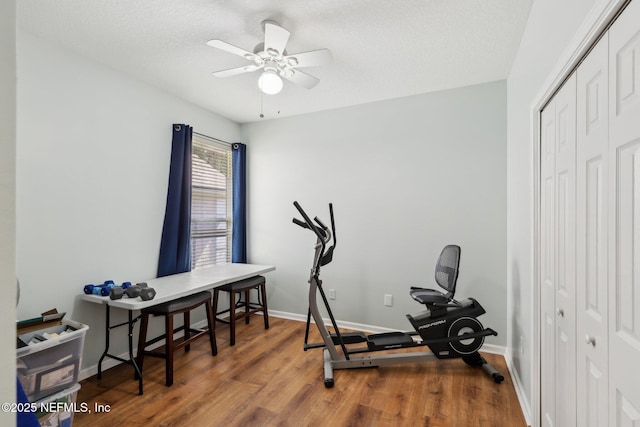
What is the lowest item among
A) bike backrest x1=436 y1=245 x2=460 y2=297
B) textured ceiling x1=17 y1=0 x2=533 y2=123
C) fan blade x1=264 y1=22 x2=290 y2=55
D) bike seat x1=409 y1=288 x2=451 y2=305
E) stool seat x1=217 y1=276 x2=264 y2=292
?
stool seat x1=217 y1=276 x2=264 y2=292

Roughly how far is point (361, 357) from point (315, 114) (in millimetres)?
2768

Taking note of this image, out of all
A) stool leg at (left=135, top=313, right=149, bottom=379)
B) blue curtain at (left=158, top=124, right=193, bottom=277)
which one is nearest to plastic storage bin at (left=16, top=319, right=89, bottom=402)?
stool leg at (left=135, top=313, right=149, bottom=379)

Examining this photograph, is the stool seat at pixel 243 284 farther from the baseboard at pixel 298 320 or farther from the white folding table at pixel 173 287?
the baseboard at pixel 298 320

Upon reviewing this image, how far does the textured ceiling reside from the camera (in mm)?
1837

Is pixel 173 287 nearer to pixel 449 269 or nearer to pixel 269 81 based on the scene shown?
pixel 269 81

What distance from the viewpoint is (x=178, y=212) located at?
10.2 ft

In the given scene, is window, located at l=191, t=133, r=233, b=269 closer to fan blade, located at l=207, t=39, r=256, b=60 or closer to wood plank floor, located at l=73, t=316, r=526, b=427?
wood plank floor, located at l=73, t=316, r=526, b=427

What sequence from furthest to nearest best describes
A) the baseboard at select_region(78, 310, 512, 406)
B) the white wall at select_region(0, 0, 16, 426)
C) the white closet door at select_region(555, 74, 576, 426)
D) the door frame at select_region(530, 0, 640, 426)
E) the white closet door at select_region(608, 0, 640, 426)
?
the baseboard at select_region(78, 310, 512, 406) → the white closet door at select_region(555, 74, 576, 426) → the door frame at select_region(530, 0, 640, 426) → the white closet door at select_region(608, 0, 640, 426) → the white wall at select_region(0, 0, 16, 426)

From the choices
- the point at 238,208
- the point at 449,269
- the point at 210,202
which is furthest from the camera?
the point at 238,208

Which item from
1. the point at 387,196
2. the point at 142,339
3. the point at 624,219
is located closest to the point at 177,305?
the point at 142,339

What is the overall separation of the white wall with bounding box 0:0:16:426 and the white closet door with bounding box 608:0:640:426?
1.53 m

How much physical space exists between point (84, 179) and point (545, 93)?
322 centimetres

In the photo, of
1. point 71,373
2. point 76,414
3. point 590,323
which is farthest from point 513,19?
point 76,414

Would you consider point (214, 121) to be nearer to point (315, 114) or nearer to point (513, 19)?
point (315, 114)
